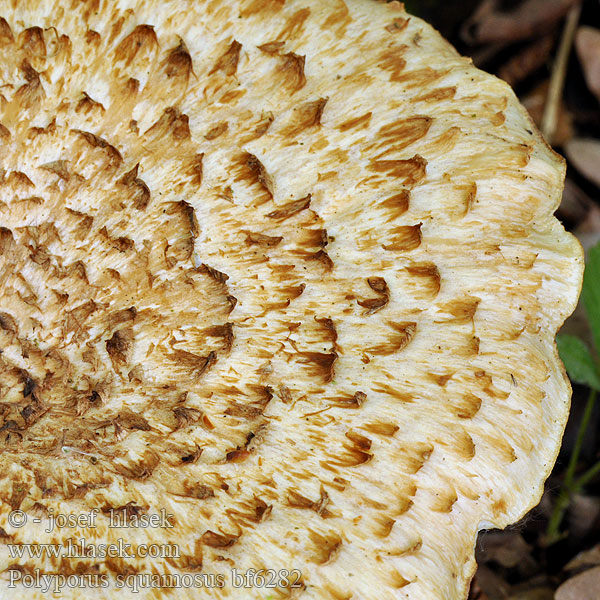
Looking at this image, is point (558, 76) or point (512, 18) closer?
point (512, 18)

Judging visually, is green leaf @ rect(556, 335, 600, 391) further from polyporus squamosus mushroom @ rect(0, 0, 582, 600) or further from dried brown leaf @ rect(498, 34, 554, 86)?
dried brown leaf @ rect(498, 34, 554, 86)

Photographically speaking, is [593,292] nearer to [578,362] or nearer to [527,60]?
[578,362]

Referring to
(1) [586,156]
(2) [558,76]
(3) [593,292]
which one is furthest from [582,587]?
(2) [558,76]

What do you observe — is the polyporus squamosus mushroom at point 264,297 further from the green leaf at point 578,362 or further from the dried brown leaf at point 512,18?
the dried brown leaf at point 512,18

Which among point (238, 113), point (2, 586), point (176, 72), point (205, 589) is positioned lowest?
point (205, 589)

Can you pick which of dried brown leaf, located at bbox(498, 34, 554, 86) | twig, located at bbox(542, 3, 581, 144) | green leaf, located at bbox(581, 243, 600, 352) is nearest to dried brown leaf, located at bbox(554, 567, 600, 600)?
green leaf, located at bbox(581, 243, 600, 352)

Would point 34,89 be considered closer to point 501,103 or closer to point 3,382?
point 3,382

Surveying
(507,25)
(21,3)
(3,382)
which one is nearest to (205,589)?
(3,382)
